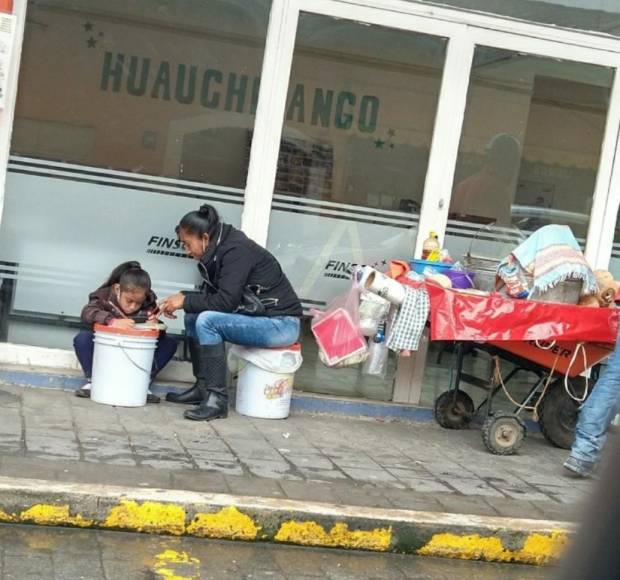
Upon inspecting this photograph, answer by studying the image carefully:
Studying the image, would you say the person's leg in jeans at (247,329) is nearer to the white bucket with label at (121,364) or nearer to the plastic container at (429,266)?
the white bucket with label at (121,364)

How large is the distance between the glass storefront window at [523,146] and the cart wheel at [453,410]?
1.04 m

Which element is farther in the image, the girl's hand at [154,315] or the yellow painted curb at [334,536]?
the girl's hand at [154,315]

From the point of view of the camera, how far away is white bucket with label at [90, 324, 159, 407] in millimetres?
6633

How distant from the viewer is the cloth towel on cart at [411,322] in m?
6.56

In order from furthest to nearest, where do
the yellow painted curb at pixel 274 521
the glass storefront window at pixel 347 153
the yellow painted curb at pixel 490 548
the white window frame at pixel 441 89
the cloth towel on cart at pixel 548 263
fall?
the glass storefront window at pixel 347 153 < the white window frame at pixel 441 89 < the cloth towel on cart at pixel 548 263 < the yellow painted curb at pixel 490 548 < the yellow painted curb at pixel 274 521

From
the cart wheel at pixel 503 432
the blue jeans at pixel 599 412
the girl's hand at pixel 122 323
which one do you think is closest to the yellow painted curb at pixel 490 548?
the blue jeans at pixel 599 412

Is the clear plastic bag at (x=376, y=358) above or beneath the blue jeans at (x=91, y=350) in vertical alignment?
above

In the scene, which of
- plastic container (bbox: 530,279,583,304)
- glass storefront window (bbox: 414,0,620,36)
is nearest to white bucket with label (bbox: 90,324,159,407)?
plastic container (bbox: 530,279,583,304)

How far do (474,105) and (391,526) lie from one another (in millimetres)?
3684

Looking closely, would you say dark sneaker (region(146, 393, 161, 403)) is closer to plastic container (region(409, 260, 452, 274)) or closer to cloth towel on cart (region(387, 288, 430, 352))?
cloth towel on cart (region(387, 288, 430, 352))

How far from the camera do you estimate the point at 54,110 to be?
7.08 m

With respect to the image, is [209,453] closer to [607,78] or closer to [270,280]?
[270,280]

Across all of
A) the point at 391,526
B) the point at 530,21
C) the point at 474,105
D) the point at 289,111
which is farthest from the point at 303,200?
the point at 391,526

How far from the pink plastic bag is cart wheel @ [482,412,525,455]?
3.03 ft
